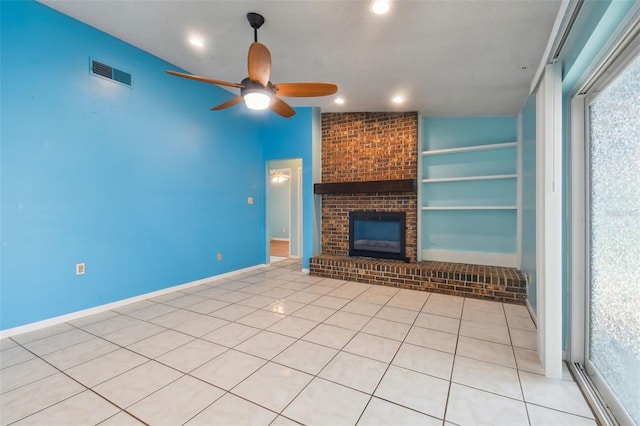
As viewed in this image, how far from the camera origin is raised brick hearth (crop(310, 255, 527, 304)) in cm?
344

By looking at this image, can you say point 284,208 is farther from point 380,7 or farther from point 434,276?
point 380,7

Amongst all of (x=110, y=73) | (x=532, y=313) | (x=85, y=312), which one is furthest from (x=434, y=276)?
(x=110, y=73)

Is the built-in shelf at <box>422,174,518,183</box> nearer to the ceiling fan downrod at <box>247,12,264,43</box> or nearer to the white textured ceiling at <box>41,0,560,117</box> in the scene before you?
the white textured ceiling at <box>41,0,560,117</box>

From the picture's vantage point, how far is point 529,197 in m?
3.12

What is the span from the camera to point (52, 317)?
2.71 m

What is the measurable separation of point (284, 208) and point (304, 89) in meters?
5.76

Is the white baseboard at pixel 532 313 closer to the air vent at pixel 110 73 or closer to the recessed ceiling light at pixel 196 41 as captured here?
the recessed ceiling light at pixel 196 41

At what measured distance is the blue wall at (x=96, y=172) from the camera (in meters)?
2.50

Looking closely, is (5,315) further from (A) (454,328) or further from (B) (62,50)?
(A) (454,328)

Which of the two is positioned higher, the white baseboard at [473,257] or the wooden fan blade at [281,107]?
the wooden fan blade at [281,107]

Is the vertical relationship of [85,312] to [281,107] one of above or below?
below

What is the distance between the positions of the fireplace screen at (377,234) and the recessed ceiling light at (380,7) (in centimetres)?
295

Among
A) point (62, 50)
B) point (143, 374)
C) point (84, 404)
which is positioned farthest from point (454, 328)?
point (62, 50)

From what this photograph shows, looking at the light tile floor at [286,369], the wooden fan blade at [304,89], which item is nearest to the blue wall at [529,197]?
the light tile floor at [286,369]
